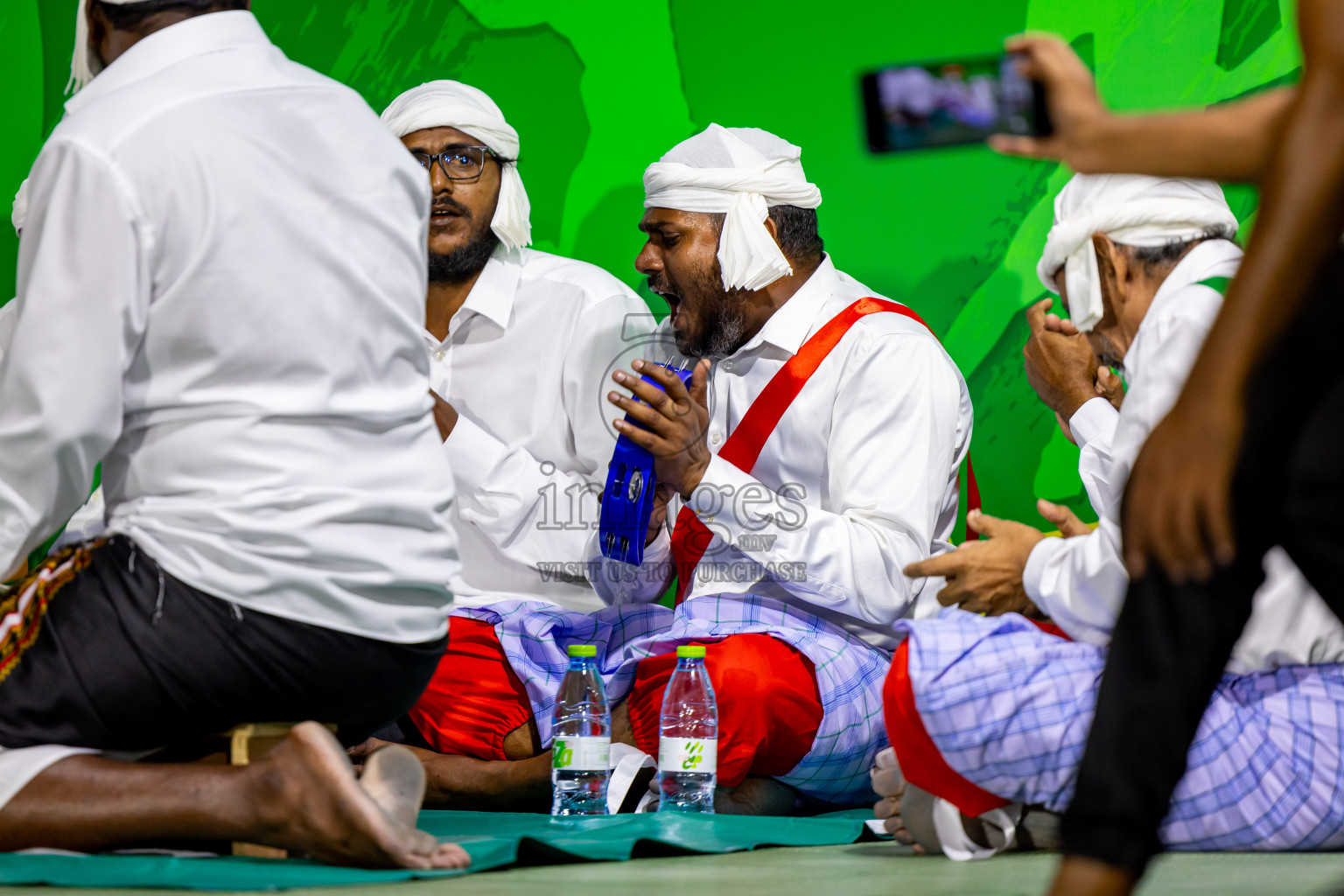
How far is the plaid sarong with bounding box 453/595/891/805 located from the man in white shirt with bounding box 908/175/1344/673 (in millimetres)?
569

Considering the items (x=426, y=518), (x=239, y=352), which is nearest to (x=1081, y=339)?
(x=426, y=518)

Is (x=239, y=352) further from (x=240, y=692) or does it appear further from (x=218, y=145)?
(x=240, y=692)

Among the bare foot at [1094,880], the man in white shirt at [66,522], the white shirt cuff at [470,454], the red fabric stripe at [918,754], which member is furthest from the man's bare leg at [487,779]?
the bare foot at [1094,880]

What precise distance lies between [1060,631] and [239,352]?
1730mm

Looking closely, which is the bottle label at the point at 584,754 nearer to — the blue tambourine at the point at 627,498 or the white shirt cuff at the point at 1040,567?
the blue tambourine at the point at 627,498

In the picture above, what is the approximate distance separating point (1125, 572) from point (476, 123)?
256cm

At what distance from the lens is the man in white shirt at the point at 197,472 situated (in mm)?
2045

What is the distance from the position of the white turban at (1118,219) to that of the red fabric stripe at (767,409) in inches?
34.0

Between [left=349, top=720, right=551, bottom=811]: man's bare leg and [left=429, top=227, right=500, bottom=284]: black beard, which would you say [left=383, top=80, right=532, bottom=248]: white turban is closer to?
[left=429, top=227, right=500, bottom=284]: black beard

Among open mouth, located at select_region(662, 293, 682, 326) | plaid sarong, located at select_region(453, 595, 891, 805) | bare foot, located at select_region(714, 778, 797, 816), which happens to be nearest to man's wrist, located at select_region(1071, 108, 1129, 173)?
plaid sarong, located at select_region(453, 595, 891, 805)

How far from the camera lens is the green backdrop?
4.24m

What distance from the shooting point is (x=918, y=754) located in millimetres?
2465

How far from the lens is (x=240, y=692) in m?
2.14

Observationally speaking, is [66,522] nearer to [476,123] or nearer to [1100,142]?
[476,123]
